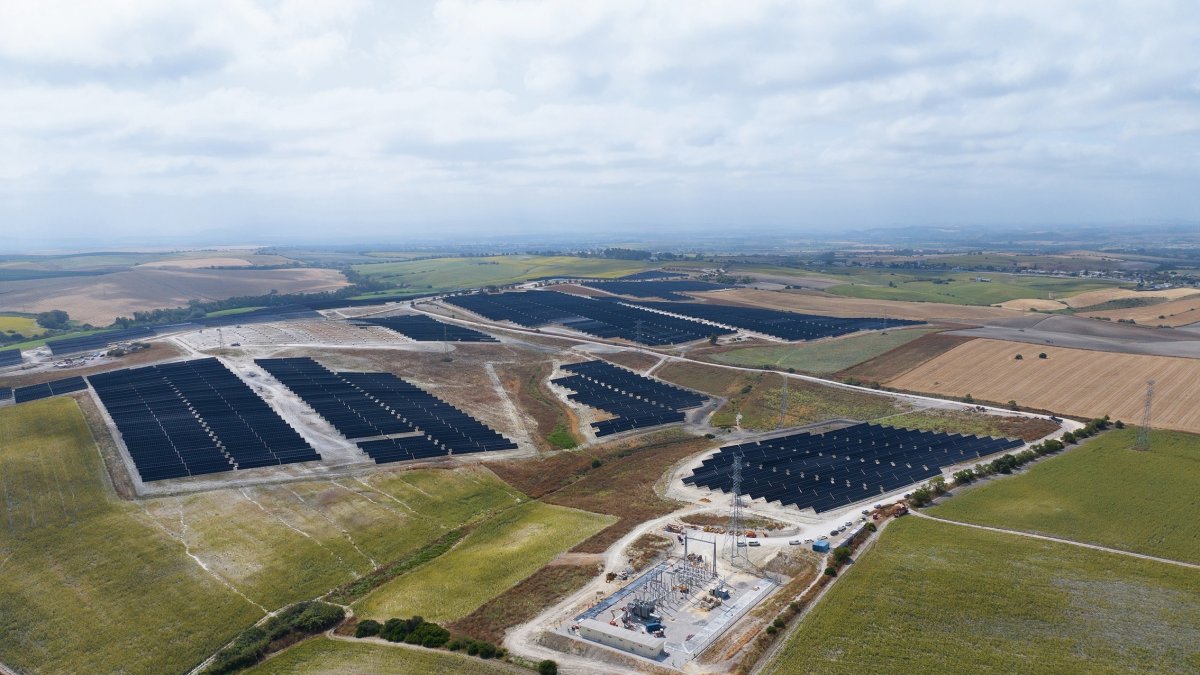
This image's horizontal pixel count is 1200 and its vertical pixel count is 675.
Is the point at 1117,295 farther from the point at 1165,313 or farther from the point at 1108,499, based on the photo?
the point at 1108,499

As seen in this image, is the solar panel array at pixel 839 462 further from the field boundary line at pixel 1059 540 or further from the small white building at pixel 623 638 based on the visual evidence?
the small white building at pixel 623 638

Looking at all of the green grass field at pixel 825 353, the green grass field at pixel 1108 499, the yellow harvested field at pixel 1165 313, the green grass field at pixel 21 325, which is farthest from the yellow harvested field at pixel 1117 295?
the green grass field at pixel 21 325

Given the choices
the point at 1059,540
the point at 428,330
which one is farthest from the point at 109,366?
the point at 1059,540

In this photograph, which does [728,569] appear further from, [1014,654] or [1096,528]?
[1096,528]

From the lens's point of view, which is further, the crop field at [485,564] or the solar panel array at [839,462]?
the solar panel array at [839,462]

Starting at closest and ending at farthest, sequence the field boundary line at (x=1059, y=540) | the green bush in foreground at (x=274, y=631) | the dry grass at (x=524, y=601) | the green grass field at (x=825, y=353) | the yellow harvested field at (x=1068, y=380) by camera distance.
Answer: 1. the green bush in foreground at (x=274, y=631)
2. the dry grass at (x=524, y=601)
3. the field boundary line at (x=1059, y=540)
4. the yellow harvested field at (x=1068, y=380)
5. the green grass field at (x=825, y=353)
